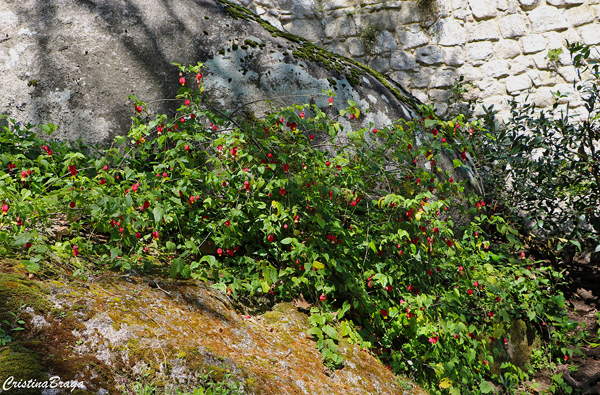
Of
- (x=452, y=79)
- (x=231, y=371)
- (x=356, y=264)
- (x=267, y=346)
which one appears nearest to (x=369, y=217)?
(x=356, y=264)

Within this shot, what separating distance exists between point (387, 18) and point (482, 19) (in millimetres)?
1130

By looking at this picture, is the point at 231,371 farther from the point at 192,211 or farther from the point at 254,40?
the point at 254,40

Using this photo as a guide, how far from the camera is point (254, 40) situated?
298 centimetres

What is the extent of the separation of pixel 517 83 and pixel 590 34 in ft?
2.78

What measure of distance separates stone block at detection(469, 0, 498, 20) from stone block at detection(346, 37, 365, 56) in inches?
53.6

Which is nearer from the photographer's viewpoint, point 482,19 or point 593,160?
point 593,160

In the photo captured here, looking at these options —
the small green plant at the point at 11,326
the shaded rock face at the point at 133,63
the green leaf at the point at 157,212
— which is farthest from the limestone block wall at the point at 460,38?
the small green plant at the point at 11,326

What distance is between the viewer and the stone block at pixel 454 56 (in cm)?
495

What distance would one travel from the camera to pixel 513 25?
4734 millimetres

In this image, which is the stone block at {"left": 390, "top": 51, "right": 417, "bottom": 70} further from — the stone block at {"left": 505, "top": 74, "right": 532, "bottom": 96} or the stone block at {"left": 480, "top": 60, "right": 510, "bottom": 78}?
the stone block at {"left": 505, "top": 74, "right": 532, "bottom": 96}

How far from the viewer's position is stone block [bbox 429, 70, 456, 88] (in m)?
4.98

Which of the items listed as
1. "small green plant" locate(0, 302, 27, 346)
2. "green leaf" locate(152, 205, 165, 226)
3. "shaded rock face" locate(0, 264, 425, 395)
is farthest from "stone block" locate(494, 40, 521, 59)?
"small green plant" locate(0, 302, 27, 346)

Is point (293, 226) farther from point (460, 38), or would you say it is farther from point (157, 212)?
point (460, 38)

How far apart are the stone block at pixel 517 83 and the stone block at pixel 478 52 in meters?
0.39
